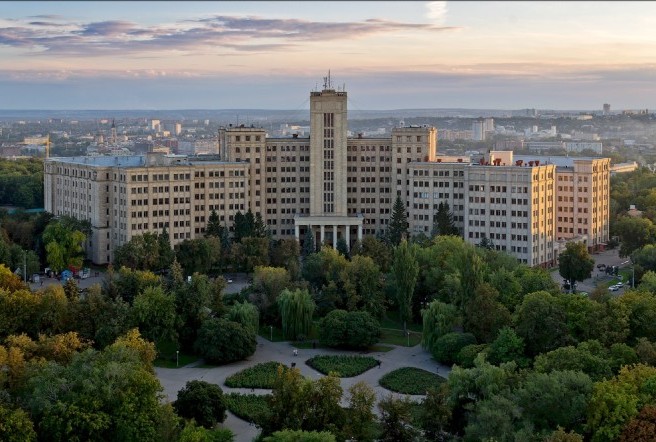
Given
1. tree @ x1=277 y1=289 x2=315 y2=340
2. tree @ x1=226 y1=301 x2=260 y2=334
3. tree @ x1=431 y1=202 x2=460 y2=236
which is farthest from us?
tree @ x1=431 y1=202 x2=460 y2=236

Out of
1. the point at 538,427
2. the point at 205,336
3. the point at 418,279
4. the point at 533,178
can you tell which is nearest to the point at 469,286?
the point at 418,279

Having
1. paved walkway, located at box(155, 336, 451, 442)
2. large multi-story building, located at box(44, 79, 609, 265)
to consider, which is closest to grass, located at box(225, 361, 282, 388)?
paved walkway, located at box(155, 336, 451, 442)

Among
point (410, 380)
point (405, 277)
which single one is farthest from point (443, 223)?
point (410, 380)

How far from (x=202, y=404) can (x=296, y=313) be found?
18.7 meters

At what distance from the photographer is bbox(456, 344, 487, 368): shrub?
58281 millimetres

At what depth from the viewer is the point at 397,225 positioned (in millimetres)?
94125

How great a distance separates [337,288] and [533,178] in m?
26.2

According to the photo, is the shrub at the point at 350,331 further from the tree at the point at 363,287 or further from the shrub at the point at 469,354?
the shrub at the point at 469,354

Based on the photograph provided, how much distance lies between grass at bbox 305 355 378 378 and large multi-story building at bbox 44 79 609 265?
31.8 m

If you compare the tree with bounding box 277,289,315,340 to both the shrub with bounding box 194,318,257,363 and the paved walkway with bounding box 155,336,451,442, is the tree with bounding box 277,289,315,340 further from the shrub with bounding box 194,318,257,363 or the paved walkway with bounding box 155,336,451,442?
the shrub with bounding box 194,318,257,363

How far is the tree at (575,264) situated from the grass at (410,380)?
2443 cm

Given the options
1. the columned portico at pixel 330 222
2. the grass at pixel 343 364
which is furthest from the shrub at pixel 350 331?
the columned portico at pixel 330 222

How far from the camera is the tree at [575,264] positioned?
81688mm

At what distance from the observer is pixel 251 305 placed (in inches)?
2645
